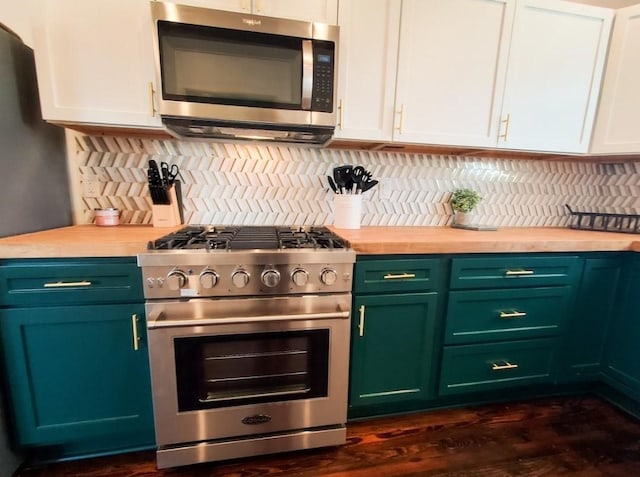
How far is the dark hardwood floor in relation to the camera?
1282mm

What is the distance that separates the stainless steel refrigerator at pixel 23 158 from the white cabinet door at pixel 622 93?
3.04 meters

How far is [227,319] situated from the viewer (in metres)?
1.17

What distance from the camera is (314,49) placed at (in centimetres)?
136

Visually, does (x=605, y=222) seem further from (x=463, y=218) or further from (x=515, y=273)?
(x=515, y=273)

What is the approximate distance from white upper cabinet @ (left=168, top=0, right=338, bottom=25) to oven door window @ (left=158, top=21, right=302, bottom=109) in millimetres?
129

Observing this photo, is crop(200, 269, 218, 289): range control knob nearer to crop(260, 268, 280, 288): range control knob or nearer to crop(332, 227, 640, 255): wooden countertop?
crop(260, 268, 280, 288): range control knob

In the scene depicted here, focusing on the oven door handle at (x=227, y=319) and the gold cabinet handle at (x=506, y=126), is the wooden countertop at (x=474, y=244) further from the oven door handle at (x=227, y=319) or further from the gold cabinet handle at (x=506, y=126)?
the gold cabinet handle at (x=506, y=126)

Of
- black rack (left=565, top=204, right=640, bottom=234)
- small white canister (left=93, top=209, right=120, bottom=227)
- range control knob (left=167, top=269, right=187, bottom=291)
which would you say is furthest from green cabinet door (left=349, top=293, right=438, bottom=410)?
black rack (left=565, top=204, right=640, bottom=234)

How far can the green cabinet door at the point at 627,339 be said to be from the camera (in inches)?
62.9

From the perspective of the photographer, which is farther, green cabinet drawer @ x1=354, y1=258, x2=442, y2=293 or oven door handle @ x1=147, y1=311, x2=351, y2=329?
green cabinet drawer @ x1=354, y1=258, x2=442, y2=293

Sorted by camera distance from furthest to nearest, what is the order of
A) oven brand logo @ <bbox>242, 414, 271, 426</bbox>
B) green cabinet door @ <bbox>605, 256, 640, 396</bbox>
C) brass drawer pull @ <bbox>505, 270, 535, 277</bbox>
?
1. green cabinet door @ <bbox>605, 256, 640, 396</bbox>
2. brass drawer pull @ <bbox>505, 270, 535, 277</bbox>
3. oven brand logo @ <bbox>242, 414, 271, 426</bbox>

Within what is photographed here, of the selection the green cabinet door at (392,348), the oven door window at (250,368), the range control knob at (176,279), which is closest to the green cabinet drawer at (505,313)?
the green cabinet door at (392,348)

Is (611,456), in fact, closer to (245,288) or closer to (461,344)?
(461,344)

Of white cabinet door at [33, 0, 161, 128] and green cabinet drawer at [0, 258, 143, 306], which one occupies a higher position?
white cabinet door at [33, 0, 161, 128]
